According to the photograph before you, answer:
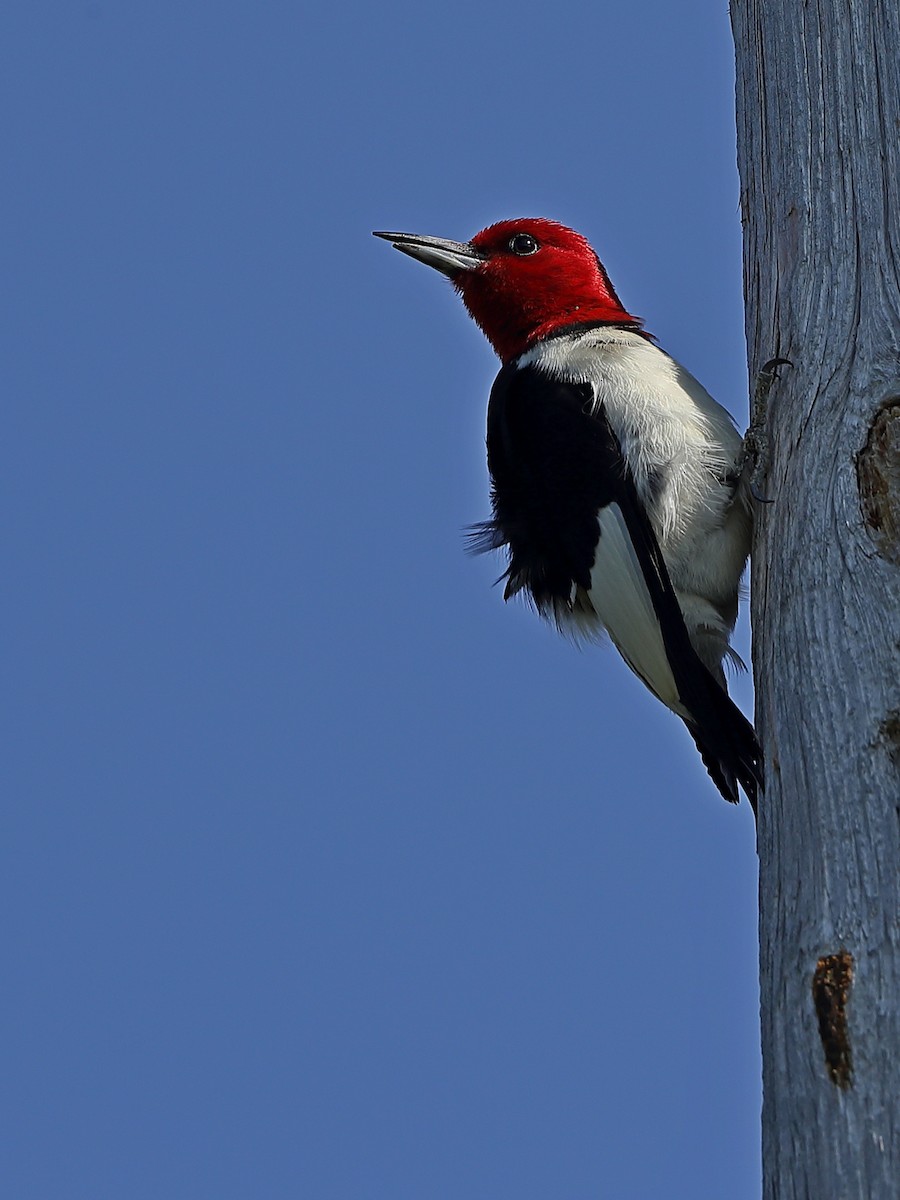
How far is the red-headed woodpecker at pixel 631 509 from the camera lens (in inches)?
133

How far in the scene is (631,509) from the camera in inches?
137

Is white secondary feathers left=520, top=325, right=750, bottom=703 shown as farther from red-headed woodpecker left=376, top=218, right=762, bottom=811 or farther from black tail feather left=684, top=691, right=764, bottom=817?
black tail feather left=684, top=691, right=764, bottom=817

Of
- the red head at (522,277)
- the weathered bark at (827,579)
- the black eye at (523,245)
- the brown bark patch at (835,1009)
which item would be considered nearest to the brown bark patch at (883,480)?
the weathered bark at (827,579)

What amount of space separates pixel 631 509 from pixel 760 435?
461mm

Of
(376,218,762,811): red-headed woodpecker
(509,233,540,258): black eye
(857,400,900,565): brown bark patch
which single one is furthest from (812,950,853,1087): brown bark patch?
(509,233,540,258): black eye

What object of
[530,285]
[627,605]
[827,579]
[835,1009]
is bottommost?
[835,1009]

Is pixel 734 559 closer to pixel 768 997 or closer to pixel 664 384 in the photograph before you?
pixel 664 384

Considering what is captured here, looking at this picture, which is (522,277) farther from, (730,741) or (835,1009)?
A: (835,1009)

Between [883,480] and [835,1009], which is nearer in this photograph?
[835,1009]

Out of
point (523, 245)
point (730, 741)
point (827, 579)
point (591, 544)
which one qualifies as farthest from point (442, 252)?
point (827, 579)

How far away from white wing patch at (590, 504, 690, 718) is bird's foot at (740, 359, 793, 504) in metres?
0.38

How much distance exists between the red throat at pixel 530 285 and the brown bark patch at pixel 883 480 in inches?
68.5

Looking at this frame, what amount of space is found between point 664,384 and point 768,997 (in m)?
1.85

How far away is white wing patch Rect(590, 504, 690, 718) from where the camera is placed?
347 centimetres
